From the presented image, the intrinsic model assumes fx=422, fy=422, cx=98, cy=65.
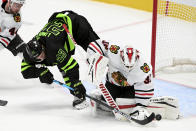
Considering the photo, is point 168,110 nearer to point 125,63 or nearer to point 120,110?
point 120,110

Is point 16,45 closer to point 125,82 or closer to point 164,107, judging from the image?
point 125,82

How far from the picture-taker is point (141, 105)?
3.26 meters

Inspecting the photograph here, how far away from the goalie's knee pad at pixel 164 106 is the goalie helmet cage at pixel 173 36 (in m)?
1.14

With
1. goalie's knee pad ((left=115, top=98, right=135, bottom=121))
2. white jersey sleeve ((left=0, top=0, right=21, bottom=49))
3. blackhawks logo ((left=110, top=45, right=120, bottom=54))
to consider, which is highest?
white jersey sleeve ((left=0, top=0, right=21, bottom=49))

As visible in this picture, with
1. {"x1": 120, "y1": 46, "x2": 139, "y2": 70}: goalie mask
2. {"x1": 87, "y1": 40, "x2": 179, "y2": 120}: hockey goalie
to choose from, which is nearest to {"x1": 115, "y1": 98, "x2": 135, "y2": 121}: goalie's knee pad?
{"x1": 87, "y1": 40, "x2": 179, "y2": 120}: hockey goalie

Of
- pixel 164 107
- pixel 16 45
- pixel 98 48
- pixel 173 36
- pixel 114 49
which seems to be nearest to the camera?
pixel 114 49

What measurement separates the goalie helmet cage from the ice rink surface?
315 millimetres

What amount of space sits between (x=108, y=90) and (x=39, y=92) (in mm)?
839

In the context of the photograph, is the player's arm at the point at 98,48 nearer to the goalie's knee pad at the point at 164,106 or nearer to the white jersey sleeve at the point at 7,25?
the goalie's knee pad at the point at 164,106

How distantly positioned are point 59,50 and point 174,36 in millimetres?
1660

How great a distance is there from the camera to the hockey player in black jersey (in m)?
3.37

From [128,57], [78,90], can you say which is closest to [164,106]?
[128,57]

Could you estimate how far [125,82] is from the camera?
3348 millimetres

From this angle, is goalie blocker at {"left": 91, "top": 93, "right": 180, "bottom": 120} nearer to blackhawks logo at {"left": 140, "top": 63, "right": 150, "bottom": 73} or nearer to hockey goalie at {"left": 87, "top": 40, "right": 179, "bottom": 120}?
hockey goalie at {"left": 87, "top": 40, "right": 179, "bottom": 120}
